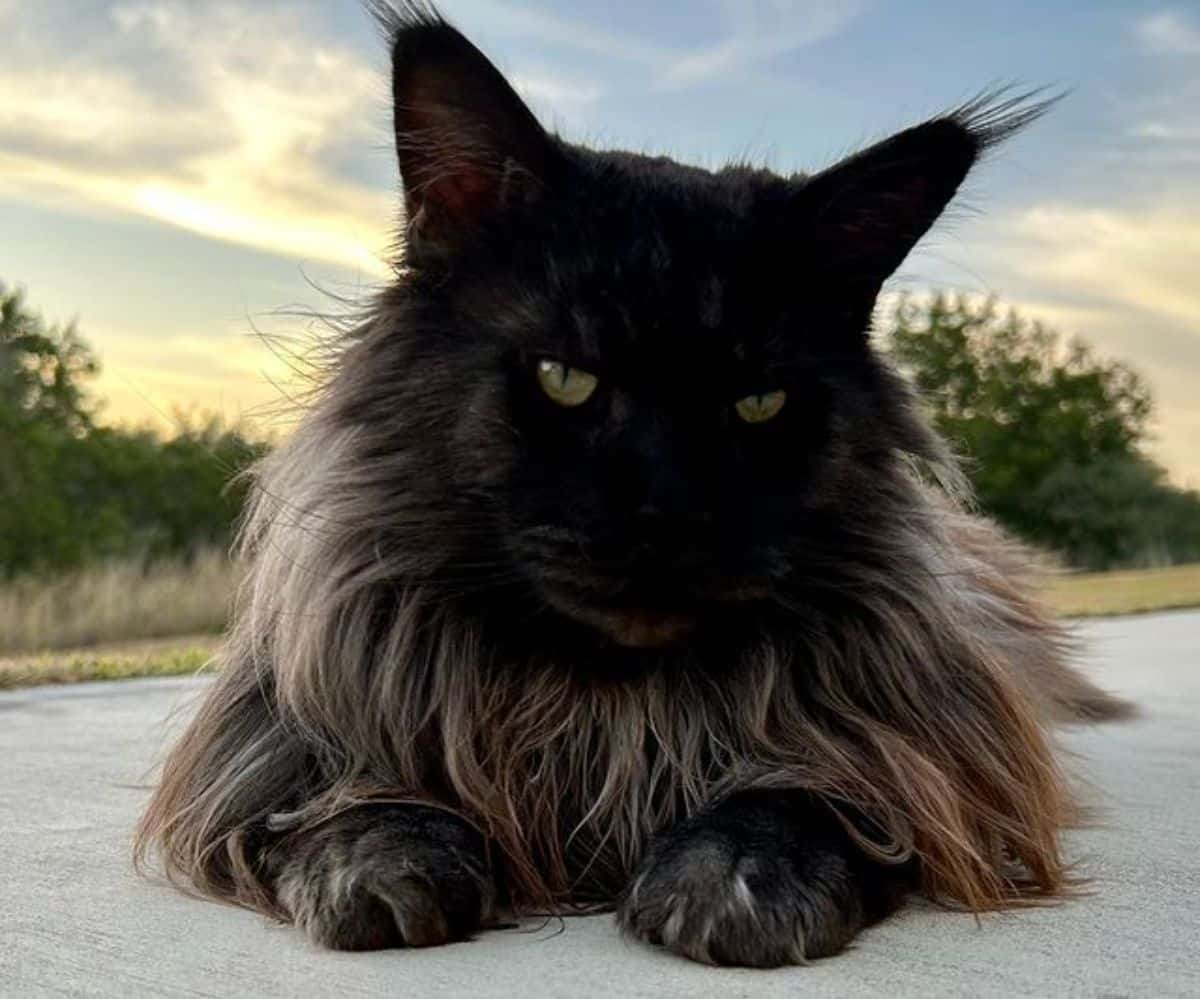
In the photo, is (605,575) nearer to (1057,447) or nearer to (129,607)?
(129,607)

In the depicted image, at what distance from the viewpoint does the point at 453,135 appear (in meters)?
2.63

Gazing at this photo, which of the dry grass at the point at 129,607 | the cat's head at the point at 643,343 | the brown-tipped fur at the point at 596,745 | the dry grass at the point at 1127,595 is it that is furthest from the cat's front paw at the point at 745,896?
the dry grass at the point at 129,607

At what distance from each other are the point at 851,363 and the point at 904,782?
75cm

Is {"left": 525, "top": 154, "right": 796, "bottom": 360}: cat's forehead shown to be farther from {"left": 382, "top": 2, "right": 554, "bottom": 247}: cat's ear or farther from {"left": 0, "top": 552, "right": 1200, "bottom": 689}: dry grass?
{"left": 0, "top": 552, "right": 1200, "bottom": 689}: dry grass

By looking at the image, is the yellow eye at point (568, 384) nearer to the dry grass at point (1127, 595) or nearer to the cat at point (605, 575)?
the cat at point (605, 575)

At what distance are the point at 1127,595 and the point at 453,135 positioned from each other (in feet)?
45.0

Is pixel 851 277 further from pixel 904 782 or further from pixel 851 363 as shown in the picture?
pixel 904 782

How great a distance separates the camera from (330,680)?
8.48 feet

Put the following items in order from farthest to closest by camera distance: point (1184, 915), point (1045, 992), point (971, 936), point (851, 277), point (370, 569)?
point (851, 277)
point (370, 569)
point (1184, 915)
point (971, 936)
point (1045, 992)

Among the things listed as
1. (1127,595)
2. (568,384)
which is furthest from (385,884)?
(1127,595)

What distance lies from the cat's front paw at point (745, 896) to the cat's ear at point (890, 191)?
1.06 m

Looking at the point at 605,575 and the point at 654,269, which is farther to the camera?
the point at 654,269

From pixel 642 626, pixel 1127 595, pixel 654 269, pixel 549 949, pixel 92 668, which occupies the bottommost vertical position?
pixel 92 668

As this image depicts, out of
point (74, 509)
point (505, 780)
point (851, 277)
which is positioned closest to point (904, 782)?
point (505, 780)
